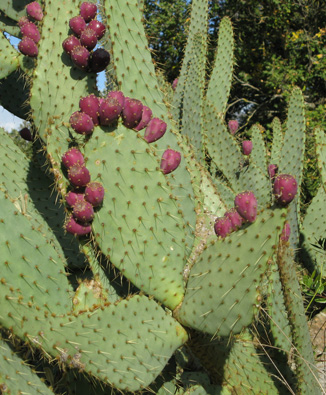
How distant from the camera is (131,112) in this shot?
1616 millimetres

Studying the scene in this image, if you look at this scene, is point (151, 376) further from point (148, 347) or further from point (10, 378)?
point (10, 378)

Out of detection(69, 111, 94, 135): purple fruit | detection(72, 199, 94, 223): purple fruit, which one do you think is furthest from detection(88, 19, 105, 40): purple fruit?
detection(72, 199, 94, 223): purple fruit

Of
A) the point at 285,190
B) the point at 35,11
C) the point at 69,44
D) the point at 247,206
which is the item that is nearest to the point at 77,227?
the point at 247,206

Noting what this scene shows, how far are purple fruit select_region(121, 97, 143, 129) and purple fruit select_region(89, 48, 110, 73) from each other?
41cm

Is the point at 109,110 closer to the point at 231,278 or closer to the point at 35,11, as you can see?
the point at 231,278

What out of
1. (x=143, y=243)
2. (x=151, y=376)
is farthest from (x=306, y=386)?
(x=143, y=243)

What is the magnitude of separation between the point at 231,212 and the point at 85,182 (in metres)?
0.55

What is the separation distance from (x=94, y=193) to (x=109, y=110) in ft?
0.94

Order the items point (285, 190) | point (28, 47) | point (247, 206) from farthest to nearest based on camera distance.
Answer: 1. point (28, 47)
2. point (247, 206)
3. point (285, 190)

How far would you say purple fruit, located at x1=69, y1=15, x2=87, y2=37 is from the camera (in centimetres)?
199

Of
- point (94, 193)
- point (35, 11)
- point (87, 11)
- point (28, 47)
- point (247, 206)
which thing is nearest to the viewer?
point (247, 206)

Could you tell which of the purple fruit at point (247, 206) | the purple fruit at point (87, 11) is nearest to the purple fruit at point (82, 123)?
the purple fruit at point (247, 206)

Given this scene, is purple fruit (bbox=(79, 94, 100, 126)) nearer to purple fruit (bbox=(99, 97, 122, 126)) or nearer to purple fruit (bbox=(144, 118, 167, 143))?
purple fruit (bbox=(99, 97, 122, 126))

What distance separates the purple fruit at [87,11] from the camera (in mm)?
2045
